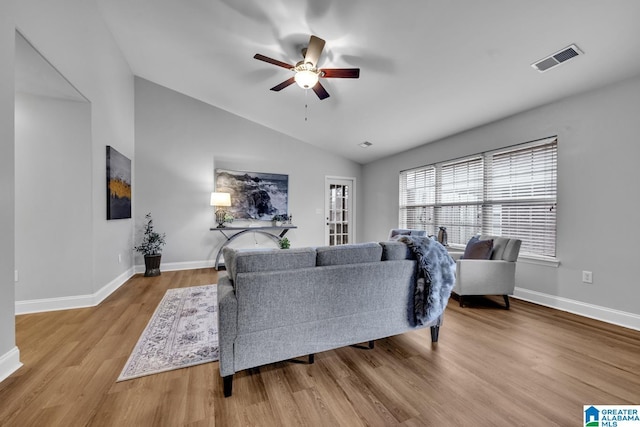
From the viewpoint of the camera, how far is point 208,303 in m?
3.09

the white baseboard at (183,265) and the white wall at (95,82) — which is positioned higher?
the white wall at (95,82)

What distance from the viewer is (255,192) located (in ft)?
18.0

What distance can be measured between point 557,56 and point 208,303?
→ 4.46 meters

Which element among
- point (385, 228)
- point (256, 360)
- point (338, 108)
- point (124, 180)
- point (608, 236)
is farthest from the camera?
point (385, 228)

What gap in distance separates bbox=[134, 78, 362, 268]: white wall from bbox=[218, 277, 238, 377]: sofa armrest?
158 inches

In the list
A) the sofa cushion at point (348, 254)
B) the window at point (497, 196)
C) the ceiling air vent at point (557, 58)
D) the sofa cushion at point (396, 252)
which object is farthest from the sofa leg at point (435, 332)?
the ceiling air vent at point (557, 58)

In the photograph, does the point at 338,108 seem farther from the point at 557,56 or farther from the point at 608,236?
the point at 608,236

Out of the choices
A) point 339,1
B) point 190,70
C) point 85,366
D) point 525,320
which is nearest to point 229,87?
point 190,70

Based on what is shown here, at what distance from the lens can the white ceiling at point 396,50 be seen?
2.13 metres

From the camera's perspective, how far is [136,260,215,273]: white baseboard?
187 inches

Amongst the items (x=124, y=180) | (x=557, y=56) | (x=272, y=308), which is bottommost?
(x=272, y=308)

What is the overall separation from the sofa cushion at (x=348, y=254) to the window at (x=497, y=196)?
8.59ft

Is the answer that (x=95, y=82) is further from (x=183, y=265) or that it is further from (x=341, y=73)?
(x=183, y=265)

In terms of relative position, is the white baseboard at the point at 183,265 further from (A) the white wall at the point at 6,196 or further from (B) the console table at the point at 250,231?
(A) the white wall at the point at 6,196
